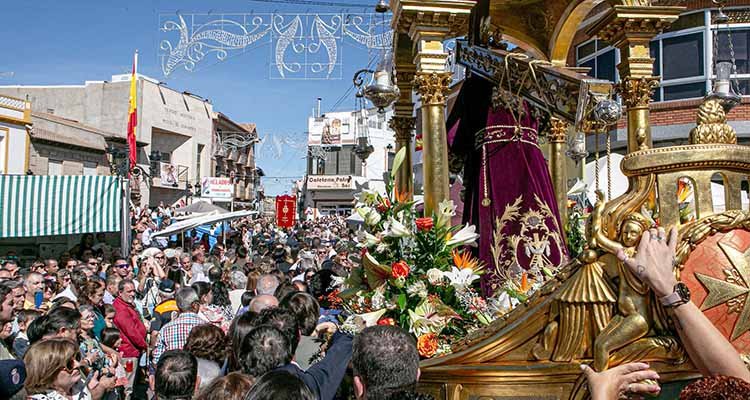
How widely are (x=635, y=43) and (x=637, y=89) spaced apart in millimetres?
392

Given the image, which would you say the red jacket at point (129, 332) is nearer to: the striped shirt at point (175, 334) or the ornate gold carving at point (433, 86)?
the striped shirt at point (175, 334)

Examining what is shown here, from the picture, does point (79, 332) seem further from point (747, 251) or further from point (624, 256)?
point (747, 251)

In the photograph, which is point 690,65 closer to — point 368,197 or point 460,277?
point 368,197

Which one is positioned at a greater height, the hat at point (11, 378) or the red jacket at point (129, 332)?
the hat at point (11, 378)

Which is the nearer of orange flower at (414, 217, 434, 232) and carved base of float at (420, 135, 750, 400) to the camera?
carved base of float at (420, 135, 750, 400)

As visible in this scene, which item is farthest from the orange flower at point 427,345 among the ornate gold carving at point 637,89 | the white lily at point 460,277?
the ornate gold carving at point 637,89

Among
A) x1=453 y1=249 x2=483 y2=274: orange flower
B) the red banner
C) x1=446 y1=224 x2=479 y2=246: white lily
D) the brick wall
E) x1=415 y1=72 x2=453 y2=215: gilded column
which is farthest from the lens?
the red banner

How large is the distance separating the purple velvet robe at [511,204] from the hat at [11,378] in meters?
3.41

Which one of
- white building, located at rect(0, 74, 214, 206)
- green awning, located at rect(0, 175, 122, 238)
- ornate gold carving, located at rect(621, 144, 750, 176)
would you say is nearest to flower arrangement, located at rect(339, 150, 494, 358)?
ornate gold carving, located at rect(621, 144, 750, 176)

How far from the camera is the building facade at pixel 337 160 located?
54.3 m

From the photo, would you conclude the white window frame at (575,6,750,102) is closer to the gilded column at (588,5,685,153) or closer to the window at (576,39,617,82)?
the window at (576,39,617,82)

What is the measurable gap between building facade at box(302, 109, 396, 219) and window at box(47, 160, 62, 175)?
22.4m

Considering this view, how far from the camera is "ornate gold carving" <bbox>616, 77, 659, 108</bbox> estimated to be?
17.8 ft

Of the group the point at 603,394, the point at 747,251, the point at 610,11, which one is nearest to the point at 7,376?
the point at 603,394
